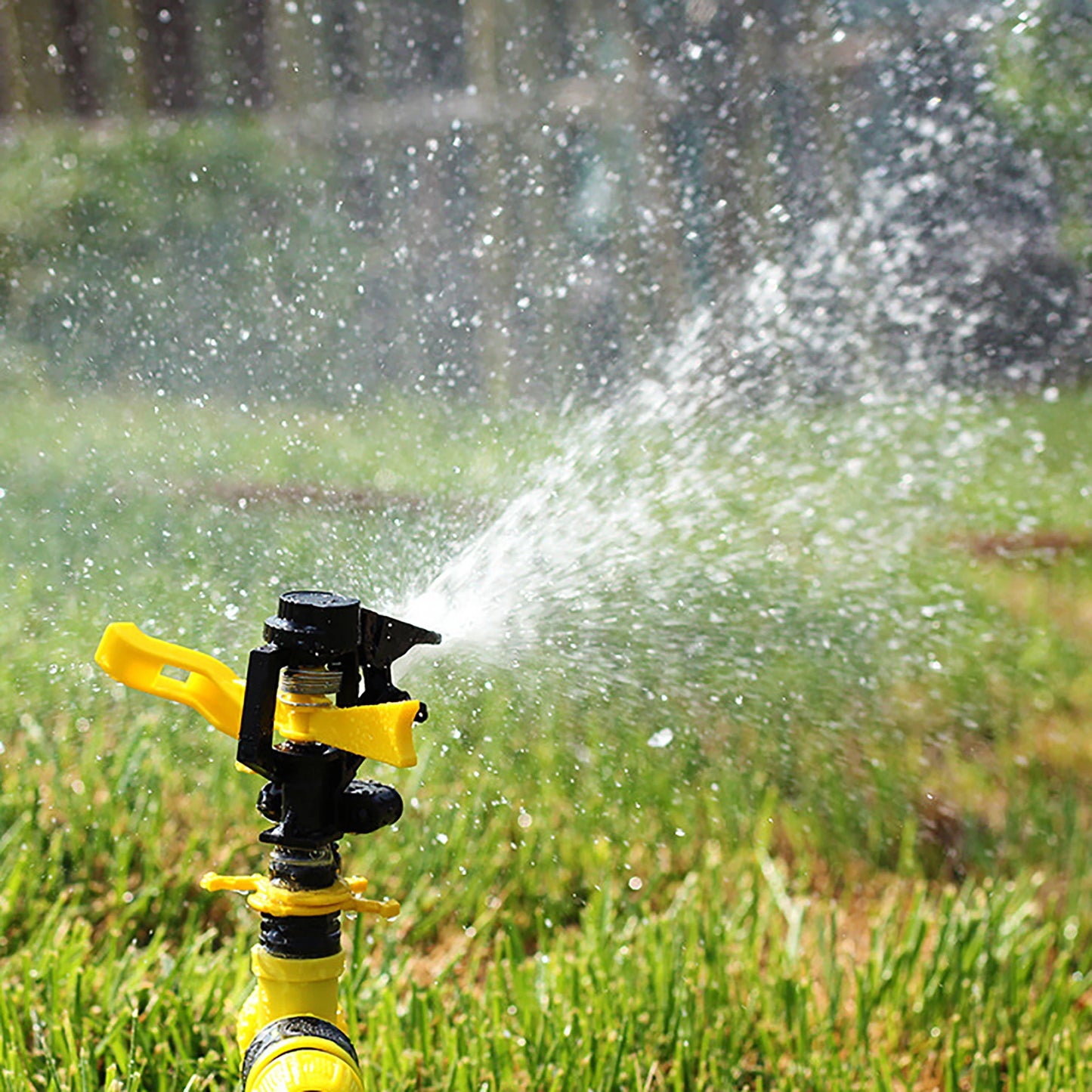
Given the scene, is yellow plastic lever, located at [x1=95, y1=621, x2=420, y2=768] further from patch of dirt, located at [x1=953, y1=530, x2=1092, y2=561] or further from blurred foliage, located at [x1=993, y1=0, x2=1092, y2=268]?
blurred foliage, located at [x1=993, y1=0, x2=1092, y2=268]

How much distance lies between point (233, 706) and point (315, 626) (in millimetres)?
119

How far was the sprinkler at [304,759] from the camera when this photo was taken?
2.68 feet

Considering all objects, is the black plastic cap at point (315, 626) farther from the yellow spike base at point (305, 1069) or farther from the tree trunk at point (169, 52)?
the tree trunk at point (169, 52)

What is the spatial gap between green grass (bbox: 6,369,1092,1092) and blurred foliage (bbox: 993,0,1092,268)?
70 cm

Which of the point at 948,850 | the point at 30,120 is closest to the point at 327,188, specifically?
the point at 30,120

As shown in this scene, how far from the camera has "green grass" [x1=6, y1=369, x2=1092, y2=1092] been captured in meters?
1.29

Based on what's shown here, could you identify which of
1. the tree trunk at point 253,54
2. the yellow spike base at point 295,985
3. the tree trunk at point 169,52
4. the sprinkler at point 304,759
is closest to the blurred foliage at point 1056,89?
the tree trunk at point 253,54

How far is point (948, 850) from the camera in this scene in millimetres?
1847

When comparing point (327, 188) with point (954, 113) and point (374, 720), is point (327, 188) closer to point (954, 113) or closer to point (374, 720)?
point (954, 113)

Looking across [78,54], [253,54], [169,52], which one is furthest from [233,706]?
[78,54]

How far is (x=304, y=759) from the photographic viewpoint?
86 centimetres

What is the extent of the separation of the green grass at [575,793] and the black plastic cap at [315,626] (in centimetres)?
40

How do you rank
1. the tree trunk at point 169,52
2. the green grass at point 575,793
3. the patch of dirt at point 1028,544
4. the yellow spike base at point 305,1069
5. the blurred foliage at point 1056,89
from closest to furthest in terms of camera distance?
the yellow spike base at point 305,1069 < the green grass at point 575,793 < the blurred foliage at point 1056,89 < the patch of dirt at point 1028,544 < the tree trunk at point 169,52

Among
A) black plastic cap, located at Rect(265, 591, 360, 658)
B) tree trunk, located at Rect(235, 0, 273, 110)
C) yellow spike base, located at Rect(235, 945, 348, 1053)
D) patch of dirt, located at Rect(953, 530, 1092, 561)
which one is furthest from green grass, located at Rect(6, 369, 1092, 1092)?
tree trunk, located at Rect(235, 0, 273, 110)
